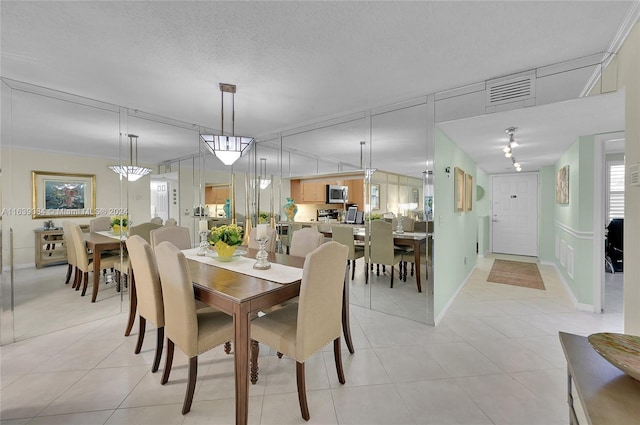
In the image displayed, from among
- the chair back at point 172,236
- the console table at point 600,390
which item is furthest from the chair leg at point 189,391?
the console table at point 600,390

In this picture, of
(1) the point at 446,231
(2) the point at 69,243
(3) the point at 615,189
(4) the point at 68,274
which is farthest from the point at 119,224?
(3) the point at 615,189

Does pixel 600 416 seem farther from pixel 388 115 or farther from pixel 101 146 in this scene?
pixel 101 146

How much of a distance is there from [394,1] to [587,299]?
394 cm

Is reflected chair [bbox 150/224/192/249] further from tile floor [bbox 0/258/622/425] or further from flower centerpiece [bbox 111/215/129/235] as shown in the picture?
tile floor [bbox 0/258/622/425]

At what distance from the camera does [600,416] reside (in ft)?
2.39

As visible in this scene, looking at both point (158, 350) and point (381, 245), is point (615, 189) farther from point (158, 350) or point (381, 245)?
point (158, 350)

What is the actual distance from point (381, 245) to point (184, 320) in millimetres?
2498

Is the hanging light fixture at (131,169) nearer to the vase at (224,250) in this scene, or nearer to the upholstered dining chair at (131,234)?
the upholstered dining chair at (131,234)

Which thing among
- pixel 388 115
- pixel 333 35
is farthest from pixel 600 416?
pixel 388 115

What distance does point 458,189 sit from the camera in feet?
11.9

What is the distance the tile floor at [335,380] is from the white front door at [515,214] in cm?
398

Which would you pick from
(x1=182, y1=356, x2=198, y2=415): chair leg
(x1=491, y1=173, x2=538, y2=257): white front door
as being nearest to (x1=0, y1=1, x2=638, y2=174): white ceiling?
(x1=182, y1=356, x2=198, y2=415): chair leg

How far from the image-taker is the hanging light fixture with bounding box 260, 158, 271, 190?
14.7 feet

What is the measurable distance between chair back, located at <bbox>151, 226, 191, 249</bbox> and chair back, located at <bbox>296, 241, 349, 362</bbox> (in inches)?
79.0
